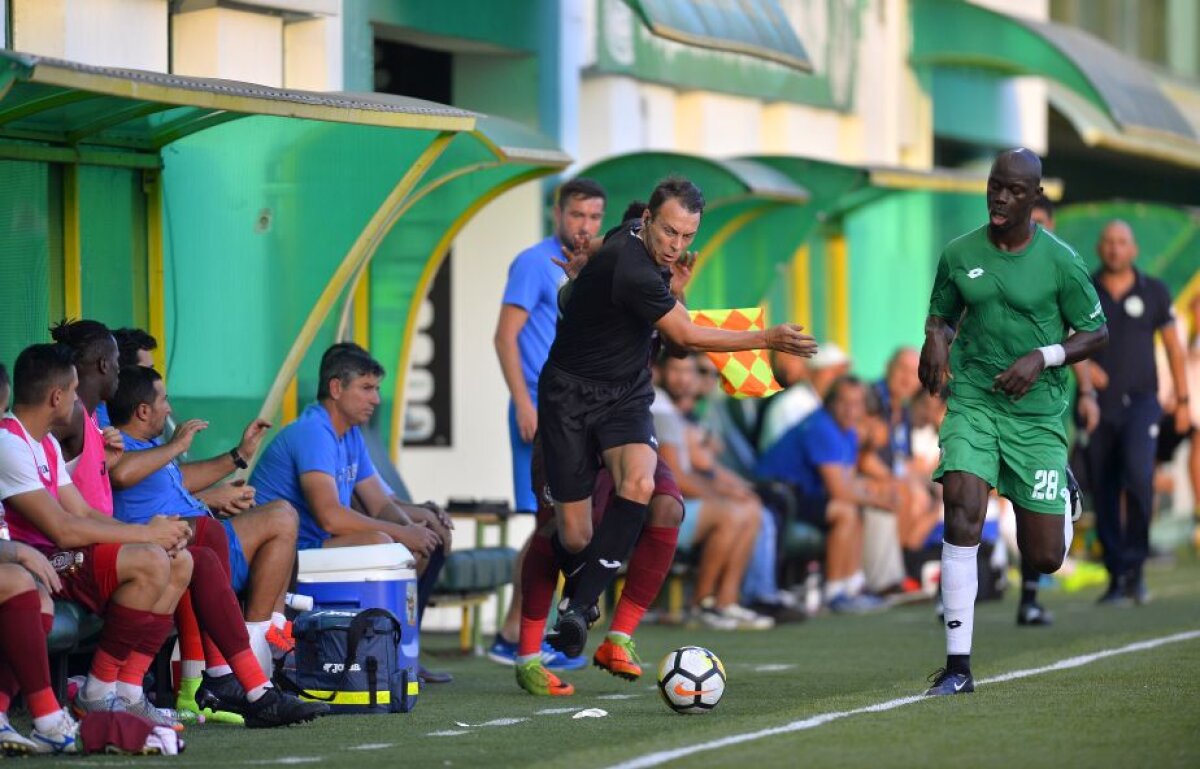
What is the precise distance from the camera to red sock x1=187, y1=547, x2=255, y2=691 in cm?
895

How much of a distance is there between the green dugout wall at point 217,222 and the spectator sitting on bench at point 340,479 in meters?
0.64

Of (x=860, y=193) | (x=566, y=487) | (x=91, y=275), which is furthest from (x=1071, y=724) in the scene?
(x=860, y=193)

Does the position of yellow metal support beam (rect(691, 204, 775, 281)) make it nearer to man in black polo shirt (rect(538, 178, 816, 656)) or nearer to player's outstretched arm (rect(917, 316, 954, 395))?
man in black polo shirt (rect(538, 178, 816, 656))

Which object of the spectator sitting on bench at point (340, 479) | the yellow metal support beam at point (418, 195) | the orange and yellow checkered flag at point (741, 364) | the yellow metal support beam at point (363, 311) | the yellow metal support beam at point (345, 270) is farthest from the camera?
the yellow metal support beam at point (363, 311)

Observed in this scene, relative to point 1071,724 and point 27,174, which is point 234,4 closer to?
point 27,174

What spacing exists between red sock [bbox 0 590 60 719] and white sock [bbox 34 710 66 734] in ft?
0.05

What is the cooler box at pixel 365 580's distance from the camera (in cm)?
1010

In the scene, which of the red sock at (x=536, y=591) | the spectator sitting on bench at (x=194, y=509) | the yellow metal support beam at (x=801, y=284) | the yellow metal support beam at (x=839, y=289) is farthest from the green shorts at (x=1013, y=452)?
the yellow metal support beam at (x=839, y=289)

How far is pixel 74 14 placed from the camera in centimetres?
1147

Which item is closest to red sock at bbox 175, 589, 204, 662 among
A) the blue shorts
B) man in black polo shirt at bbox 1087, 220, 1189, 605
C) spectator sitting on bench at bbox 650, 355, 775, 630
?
the blue shorts

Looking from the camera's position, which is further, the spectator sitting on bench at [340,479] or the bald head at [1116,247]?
the bald head at [1116,247]

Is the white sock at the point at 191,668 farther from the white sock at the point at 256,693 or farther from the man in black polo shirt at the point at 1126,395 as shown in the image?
the man in black polo shirt at the point at 1126,395

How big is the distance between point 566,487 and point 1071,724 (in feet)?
8.08

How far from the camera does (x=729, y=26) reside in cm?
1476
